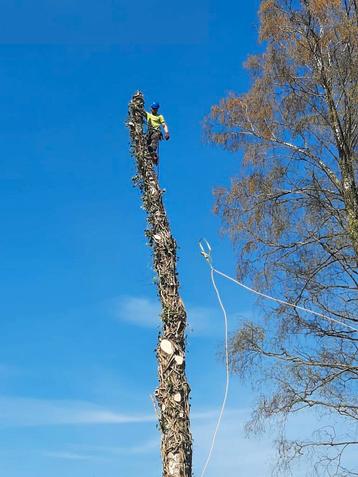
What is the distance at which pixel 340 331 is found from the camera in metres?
9.39

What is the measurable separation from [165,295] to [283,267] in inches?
225

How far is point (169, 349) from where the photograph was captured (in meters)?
4.26

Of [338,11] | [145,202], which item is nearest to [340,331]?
[338,11]

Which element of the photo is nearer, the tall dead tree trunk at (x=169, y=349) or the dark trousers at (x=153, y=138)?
the tall dead tree trunk at (x=169, y=349)

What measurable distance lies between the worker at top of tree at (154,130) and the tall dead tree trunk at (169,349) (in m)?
0.42

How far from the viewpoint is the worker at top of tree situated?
5.21m

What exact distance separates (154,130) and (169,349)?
1.88 metres

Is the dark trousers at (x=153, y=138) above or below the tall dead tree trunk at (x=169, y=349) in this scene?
above

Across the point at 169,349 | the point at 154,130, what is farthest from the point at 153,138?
the point at 169,349

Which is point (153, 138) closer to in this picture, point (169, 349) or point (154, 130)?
point (154, 130)

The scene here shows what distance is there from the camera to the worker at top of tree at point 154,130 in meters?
5.21

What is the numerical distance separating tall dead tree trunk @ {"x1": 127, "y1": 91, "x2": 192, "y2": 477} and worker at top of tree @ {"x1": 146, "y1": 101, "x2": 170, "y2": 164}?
42 centimetres

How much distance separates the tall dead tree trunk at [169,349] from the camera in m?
4.08

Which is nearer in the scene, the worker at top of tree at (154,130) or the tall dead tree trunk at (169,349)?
the tall dead tree trunk at (169,349)
